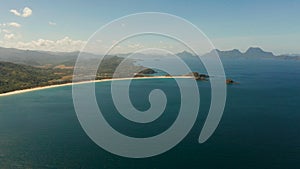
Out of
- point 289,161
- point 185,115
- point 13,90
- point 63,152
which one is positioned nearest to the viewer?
point 289,161

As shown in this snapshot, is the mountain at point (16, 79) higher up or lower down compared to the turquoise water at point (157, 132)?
higher up

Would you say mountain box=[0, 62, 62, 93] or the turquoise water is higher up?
mountain box=[0, 62, 62, 93]

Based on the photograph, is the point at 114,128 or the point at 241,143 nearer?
the point at 241,143

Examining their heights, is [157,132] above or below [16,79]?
below

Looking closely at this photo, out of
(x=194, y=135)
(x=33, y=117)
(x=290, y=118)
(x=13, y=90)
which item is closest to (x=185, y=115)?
(x=194, y=135)

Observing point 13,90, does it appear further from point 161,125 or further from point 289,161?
point 289,161

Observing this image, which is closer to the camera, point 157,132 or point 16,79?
point 157,132

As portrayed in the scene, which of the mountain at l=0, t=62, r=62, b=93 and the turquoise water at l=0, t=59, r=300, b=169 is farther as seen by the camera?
the mountain at l=0, t=62, r=62, b=93

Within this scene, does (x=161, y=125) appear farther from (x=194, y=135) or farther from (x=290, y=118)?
(x=290, y=118)

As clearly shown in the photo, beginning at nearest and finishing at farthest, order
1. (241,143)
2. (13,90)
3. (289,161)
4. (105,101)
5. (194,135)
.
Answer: (289,161)
(241,143)
(194,135)
(105,101)
(13,90)

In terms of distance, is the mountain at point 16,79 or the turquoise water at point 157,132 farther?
the mountain at point 16,79
